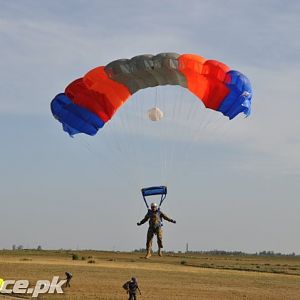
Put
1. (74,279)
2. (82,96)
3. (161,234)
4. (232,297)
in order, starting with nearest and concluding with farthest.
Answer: (161,234), (82,96), (232,297), (74,279)

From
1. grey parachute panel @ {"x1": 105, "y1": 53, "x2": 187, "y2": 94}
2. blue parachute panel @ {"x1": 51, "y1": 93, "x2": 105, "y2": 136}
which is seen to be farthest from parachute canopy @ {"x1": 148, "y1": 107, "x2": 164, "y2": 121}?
blue parachute panel @ {"x1": 51, "y1": 93, "x2": 105, "y2": 136}

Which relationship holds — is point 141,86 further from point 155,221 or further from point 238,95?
point 155,221

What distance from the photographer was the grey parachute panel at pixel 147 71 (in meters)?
21.8

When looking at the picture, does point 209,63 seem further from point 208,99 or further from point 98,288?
point 98,288

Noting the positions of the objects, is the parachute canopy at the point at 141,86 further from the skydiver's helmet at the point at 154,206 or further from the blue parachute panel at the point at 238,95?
the skydiver's helmet at the point at 154,206

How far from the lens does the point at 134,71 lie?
2200 cm

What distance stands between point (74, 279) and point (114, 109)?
65.3ft

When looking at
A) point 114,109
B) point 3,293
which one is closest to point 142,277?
point 3,293

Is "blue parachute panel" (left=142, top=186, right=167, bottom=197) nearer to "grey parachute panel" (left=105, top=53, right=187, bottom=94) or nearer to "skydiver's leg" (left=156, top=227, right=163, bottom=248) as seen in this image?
"skydiver's leg" (left=156, top=227, right=163, bottom=248)

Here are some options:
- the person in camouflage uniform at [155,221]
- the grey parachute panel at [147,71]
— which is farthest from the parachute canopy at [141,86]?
the person in camouflage uniform at [155,221]

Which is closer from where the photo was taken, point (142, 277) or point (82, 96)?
point (82, 96)

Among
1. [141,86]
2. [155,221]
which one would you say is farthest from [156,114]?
[155,221]

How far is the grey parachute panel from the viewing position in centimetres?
2183

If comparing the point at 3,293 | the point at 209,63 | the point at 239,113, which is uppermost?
the point at 209,63
